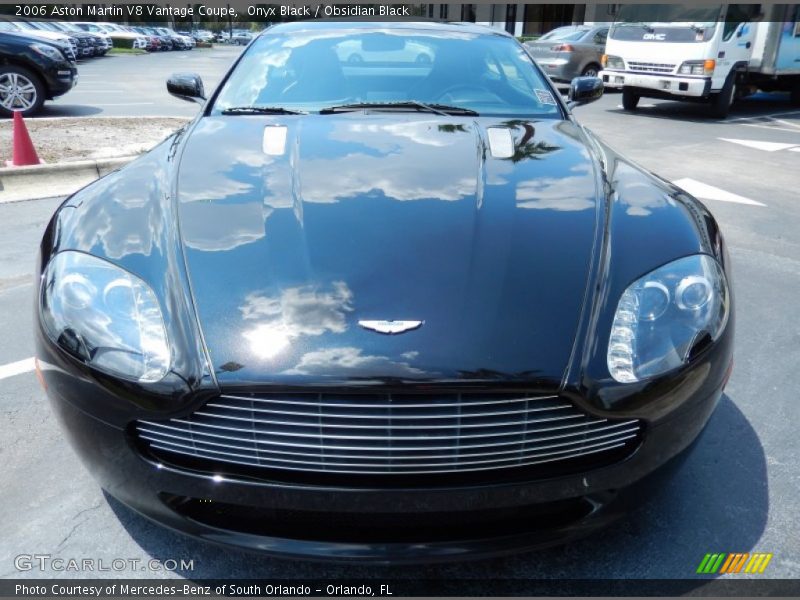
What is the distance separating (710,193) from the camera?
614 cm

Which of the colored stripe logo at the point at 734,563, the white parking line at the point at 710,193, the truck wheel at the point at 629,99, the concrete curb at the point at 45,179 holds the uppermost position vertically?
the colored stripe logo at the point at 734,563

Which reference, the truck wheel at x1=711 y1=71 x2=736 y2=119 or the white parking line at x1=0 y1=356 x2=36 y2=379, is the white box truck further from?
the white parking line at x1=0 y1=356 x2=36 y2=379

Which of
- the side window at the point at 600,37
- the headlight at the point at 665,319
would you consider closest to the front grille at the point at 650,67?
the side window at the point at 600,37

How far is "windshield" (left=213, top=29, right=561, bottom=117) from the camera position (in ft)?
9.82

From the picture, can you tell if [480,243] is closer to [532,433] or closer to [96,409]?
[532,433]

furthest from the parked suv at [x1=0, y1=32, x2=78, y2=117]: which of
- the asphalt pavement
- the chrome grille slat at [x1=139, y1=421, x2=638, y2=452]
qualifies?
the chrome grille slat at [x1=139, y1=421, x2=638, y2=452]

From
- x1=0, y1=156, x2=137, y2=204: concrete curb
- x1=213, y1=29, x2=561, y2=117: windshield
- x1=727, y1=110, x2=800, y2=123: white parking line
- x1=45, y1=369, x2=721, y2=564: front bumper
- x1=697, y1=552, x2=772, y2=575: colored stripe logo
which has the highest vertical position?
x1=213, y1=29, x2=561, y2=117: windshield

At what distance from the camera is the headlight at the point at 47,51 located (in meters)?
Result: 8.94

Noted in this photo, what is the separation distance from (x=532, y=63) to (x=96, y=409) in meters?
2.67

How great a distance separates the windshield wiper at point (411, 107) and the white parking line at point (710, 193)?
357 centimetres

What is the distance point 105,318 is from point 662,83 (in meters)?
11.2

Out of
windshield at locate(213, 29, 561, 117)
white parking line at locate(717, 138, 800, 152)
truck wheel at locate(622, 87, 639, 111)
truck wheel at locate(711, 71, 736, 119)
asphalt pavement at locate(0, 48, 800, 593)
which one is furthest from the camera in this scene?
truck wheel at locate(622, 87, 639, 111)

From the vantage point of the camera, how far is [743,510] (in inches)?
83.6

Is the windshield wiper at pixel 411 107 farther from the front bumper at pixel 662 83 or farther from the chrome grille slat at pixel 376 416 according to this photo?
the front bumper at pixel 662 83
